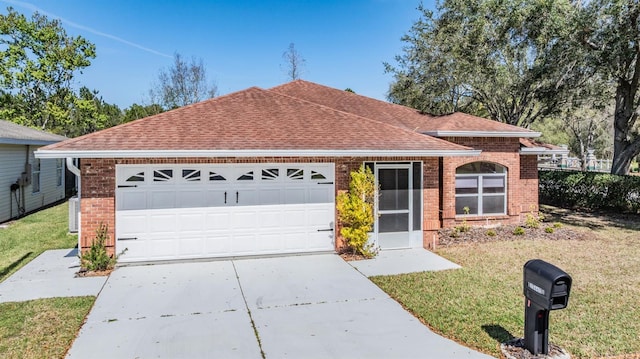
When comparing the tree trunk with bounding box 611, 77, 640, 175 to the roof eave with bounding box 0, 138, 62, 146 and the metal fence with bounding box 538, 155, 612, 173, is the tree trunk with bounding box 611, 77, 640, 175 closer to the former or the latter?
the metal fence with bounding box 538, 155, 612, 173

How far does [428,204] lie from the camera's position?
10.2 m

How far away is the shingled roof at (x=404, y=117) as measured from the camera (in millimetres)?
12453

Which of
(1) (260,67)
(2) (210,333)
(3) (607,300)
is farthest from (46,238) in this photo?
(1) (260,67)

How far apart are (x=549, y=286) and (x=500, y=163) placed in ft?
30.7

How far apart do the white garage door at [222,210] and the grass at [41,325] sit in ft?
7.19

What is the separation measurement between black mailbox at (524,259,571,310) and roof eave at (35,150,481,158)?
4.83 metres

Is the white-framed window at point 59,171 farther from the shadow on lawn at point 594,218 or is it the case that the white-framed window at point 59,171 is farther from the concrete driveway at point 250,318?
the shadow on lawn at point 594,218

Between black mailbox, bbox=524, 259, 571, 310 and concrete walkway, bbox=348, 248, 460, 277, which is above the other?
black mailbox, bbox=524, 259, 571, 310

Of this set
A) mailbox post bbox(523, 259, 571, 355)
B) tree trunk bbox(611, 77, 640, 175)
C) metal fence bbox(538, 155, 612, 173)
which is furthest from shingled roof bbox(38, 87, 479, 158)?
metal fence bbox(538, 155, 612, 173)

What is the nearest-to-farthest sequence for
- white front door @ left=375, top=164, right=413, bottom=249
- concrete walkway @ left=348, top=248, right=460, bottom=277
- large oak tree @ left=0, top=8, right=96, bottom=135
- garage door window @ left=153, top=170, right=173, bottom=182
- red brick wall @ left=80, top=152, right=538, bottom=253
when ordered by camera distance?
1. red brick wall @ left=80, top=152, right=538, bottom=253
2. concrete walkway @ left=348, top=248, right=460, bottom=277
3. garage door window @ left=153, top=170, right=173, bottom=182
4. white front door @ left=375, top=164, right=413, bottom=249
5. large oak tree @ left=0, top=8, right=96, bottom=135

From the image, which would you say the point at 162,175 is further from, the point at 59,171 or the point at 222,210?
the point at 59,171

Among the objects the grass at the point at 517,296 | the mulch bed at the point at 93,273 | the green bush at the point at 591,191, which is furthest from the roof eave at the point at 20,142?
the green bush at the point at 591,191

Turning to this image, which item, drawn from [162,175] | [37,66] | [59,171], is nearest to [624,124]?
[162,175]

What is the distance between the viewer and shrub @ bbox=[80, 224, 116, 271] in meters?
8.02
